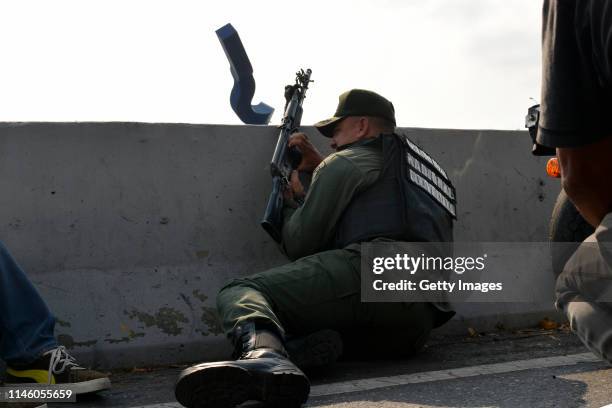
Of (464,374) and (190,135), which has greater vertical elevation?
(190,135)

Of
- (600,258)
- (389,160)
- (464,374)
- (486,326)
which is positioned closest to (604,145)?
(600,258)

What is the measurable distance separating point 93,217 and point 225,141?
0.83m

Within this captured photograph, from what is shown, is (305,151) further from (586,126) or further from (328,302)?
(586,126)

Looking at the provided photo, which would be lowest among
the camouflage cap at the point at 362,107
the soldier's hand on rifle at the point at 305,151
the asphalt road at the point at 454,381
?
the asphalt road at the point at 454,381

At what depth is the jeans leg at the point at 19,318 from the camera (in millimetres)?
3986

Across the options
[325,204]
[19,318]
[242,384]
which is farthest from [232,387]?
[325,204]

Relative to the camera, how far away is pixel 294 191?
17.3ft

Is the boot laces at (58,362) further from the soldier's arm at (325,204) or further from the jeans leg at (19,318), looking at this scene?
the soldier's arm at (325,204)

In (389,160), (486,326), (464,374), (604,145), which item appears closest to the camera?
(604,145)

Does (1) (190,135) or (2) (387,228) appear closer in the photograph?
(2) (387,228)

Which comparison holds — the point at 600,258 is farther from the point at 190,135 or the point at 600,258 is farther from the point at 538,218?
the point at 538,218

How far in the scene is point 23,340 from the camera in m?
4.02

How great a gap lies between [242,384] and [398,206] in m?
1.59

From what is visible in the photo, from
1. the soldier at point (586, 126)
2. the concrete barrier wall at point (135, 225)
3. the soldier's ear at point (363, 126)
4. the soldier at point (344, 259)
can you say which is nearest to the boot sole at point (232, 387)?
the soldier at point (344, 259)
